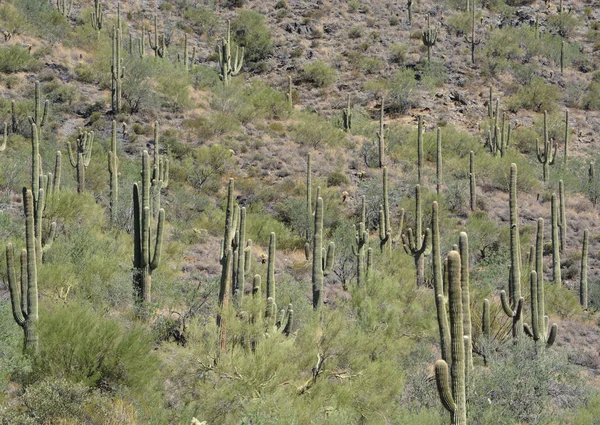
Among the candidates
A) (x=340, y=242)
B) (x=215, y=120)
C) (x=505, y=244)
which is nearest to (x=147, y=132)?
(x=215, y=120)

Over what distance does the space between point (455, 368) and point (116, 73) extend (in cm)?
2399

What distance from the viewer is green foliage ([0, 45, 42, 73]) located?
30.1m

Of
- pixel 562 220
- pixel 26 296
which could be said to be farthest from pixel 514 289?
pixel 26 296

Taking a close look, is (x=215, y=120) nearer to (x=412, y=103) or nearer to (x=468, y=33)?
(x=412, y=103)

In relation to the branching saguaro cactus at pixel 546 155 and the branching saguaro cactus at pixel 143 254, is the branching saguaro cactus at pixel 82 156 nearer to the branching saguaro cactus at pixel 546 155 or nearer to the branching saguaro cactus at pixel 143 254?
the branching saguaro cactus at pixel 143 254

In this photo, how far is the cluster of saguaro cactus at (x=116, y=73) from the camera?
28.3 meters

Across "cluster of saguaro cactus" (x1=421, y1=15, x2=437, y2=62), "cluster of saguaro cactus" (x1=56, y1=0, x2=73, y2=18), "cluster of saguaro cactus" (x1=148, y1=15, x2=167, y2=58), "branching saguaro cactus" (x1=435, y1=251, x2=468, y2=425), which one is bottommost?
"branching saguaro cactus" (x1=435, y1=251, x2=468, y2=425)

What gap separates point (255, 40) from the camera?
44.9m

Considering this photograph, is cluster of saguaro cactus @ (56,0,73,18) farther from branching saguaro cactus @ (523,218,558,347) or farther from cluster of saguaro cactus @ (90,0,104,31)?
branching saguaro cactus @ (523,218,558,347)

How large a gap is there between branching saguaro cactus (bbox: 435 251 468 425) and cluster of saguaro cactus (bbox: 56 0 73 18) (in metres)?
34.1

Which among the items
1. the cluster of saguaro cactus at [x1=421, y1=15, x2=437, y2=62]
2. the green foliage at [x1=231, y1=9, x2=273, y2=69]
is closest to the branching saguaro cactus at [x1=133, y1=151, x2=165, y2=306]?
the green foliage at [x1=231, y1=9, x2=273, y2=69]

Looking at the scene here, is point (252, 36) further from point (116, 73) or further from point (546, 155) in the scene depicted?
point (546, 155)

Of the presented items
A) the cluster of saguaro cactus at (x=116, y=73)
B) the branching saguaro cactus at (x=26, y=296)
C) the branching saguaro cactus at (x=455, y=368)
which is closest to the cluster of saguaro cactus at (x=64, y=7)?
the cluster of saguaro cactus at (x=116, y=73)

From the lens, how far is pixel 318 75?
41938mm
